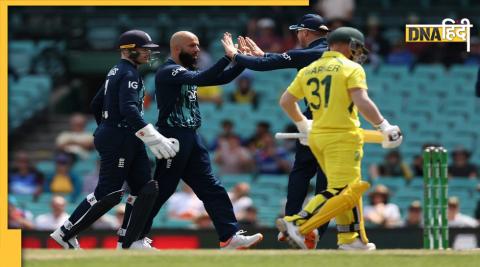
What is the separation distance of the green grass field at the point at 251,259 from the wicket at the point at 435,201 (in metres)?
2.46

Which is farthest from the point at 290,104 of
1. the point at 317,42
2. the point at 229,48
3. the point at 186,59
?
the point at 186,59

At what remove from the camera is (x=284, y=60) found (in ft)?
38.7

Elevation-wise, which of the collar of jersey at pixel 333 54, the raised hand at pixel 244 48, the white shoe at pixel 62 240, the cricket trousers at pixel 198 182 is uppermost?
the raised hand at pixel 244 48

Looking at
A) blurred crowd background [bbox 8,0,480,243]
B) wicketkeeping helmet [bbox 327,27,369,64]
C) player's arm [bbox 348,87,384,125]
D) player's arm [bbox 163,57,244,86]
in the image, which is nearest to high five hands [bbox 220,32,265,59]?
player's arm [bbox 163,57,244,86]

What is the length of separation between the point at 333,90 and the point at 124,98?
1839 mm

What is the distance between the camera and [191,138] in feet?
39.9

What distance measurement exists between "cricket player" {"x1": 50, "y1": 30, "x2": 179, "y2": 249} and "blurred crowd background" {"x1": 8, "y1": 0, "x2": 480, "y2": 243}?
4.61 metres

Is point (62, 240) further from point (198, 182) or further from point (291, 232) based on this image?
point (291, 232)

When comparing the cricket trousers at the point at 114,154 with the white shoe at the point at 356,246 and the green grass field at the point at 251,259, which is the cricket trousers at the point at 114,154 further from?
the white shoe at the point at 356,246

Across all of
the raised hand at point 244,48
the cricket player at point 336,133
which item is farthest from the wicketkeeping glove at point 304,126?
the raised hand at point 244,48

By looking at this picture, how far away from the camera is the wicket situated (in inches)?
516

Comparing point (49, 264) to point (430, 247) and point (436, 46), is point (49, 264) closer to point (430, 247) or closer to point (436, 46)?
point (430, 247)

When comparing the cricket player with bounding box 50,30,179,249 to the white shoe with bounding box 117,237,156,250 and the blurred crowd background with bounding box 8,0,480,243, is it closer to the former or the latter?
the white shoe with bounding box 117,237,156,250

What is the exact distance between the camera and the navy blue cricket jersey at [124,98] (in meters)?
11.6
